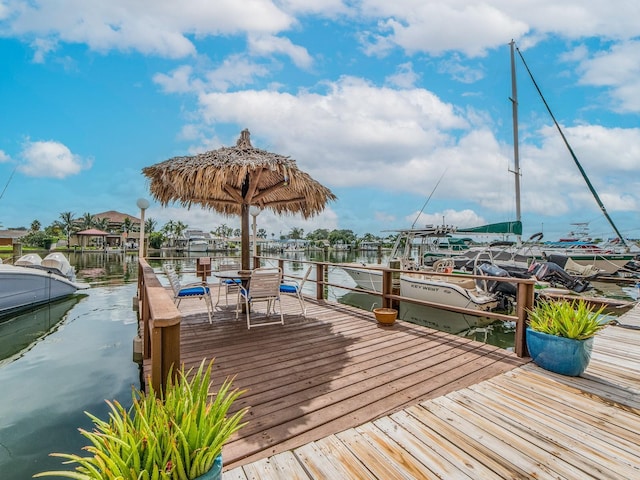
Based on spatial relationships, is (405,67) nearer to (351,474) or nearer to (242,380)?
(242,380)

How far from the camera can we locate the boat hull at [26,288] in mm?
8414

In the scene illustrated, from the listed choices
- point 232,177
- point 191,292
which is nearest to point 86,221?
point 191,292

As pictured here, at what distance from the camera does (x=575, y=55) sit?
914 centimetres

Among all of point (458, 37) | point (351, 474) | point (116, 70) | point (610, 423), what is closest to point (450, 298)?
point (610, 423)

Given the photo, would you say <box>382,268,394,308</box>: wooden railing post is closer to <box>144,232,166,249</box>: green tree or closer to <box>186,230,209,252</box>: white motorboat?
<box>186,230,209,252</box>: white motorboat

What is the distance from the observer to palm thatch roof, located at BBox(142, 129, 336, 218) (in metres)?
4.28

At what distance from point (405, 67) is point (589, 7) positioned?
4.19 m

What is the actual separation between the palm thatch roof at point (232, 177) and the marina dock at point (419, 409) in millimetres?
2169

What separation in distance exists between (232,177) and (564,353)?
4.55 meters

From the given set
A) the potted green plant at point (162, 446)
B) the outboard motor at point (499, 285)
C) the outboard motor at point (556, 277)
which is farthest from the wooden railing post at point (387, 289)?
the outboard motor at point (556, 277)

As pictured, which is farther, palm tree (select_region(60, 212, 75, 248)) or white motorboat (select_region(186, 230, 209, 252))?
white motorboat (select_region(186, 230, 209, 252))

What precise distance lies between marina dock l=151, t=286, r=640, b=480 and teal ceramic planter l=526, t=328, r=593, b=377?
0.34 ft

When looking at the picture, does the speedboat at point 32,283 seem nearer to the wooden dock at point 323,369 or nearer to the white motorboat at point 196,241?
the wooden dock at point 323,369

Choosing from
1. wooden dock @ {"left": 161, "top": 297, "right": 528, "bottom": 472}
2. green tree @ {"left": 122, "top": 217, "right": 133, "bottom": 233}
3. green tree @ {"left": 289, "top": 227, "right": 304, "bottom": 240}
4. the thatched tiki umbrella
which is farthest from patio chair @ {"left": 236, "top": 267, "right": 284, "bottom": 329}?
green tree @ {"left": 289, "top": 227, "right": 304, "bottom": 240}
